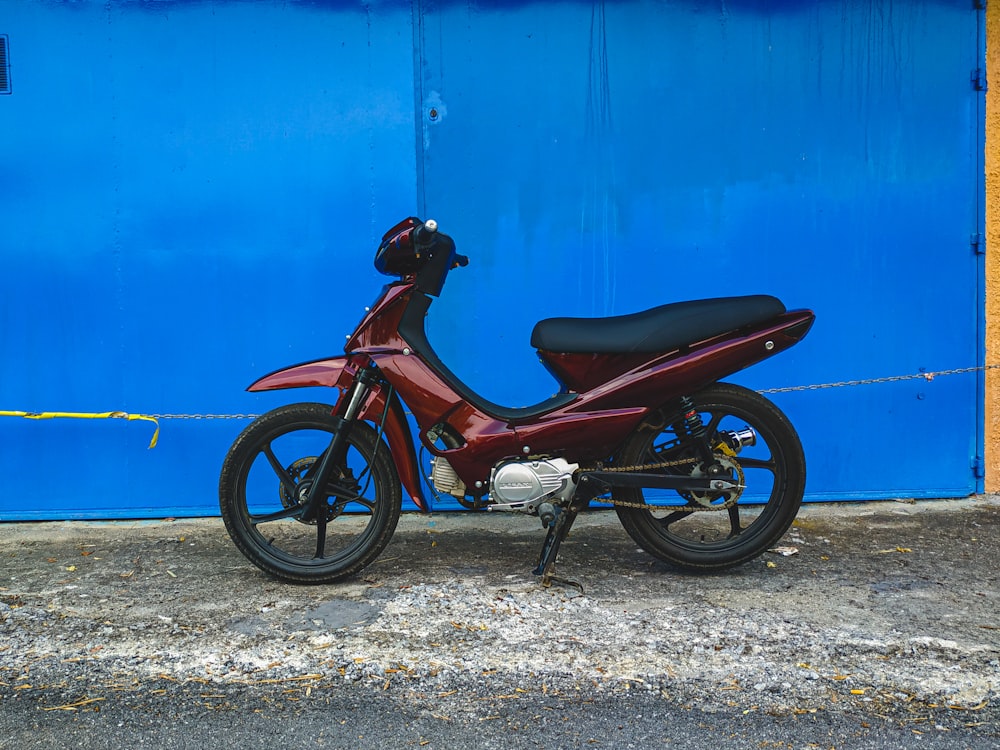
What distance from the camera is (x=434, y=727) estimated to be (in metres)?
2.53

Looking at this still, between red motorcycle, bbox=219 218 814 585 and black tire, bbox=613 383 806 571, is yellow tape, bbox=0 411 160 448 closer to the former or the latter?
red motorcycle, bbox=219 218 814 585

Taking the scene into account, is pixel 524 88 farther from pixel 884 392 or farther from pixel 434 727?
pixel 434 727

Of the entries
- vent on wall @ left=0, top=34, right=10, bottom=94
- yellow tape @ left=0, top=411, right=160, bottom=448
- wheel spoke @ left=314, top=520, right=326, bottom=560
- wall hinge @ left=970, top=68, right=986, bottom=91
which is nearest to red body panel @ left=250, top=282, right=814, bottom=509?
wheel spoke @ left=314, top=520, right=326, bottom=560

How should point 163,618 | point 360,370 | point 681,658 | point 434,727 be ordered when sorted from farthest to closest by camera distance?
1. point 360,370
2. point 163,618
3. point 681,658
4. point 434,727

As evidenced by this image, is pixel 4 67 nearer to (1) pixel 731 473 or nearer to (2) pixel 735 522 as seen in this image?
(1) pixel 731 473

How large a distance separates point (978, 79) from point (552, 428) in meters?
3.19

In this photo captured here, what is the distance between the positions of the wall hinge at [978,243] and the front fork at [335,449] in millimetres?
3381

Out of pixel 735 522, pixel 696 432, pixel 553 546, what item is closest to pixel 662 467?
pixel 696 432

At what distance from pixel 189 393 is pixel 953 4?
464cm

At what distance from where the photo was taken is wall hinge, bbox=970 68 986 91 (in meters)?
4.70

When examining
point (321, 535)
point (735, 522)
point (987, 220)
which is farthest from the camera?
point (987, 220)

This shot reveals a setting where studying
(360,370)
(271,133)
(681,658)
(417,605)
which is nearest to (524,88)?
(271,133)

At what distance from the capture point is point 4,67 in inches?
179

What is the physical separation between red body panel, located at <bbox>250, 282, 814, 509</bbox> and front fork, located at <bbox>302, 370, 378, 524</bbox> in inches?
1.8
